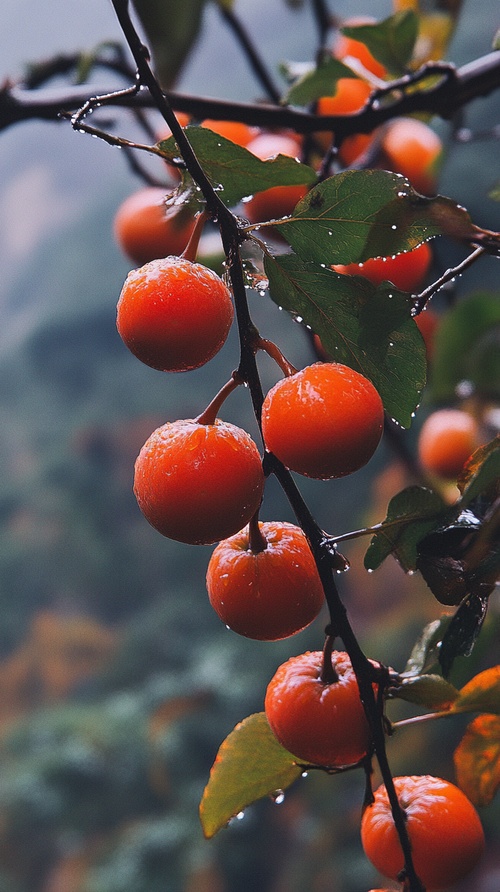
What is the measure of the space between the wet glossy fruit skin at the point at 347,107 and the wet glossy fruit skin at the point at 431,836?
1.16 ft

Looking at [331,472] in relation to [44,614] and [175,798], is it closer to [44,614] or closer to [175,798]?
[175,798]

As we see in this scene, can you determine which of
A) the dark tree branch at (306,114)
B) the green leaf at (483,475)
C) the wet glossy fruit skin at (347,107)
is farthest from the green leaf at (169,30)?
the green leaf at (483,475)

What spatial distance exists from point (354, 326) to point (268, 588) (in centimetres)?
8

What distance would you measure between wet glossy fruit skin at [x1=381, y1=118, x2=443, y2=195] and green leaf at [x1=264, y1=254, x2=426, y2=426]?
26cm

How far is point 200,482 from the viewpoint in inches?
8.0

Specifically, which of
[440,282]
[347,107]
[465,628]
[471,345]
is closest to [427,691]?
[465,628]

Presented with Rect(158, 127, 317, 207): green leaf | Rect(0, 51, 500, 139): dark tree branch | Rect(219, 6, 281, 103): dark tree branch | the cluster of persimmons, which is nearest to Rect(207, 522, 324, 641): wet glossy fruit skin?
the cluster of persimmons

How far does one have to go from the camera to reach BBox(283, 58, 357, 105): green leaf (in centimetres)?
40

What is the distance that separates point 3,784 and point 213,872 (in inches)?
23.5

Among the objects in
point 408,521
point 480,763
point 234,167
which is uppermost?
point 234,167

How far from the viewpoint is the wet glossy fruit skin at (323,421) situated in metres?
0.20

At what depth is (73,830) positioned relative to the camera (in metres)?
1.96

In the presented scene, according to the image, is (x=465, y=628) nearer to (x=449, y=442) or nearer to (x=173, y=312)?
(x=173, y=312)

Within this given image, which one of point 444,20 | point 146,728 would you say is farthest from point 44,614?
point 444,20
